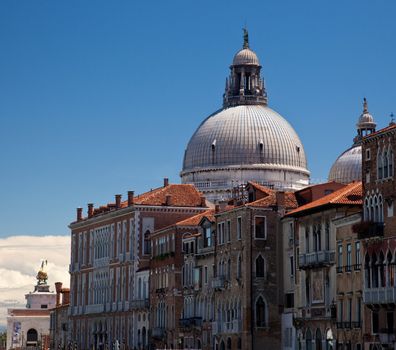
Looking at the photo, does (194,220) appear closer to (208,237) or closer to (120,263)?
(208,237)

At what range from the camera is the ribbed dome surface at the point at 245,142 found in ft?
360

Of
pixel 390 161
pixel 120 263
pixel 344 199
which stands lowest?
pixel 344 199

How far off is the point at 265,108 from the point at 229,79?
216 inches

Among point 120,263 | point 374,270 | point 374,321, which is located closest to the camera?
point 374,270

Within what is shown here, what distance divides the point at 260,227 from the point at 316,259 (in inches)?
312

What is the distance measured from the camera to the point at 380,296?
188 ft

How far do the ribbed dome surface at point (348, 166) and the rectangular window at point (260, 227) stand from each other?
1551 inches

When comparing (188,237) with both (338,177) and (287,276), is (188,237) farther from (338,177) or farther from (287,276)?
(338,177)

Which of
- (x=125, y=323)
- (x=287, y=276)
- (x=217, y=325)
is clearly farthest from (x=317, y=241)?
(x=125, y=323)

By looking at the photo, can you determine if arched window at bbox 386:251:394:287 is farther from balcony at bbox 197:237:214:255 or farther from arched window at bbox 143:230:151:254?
arched window at bbox 143:230:151:254

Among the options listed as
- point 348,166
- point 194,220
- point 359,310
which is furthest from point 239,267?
point 348,166

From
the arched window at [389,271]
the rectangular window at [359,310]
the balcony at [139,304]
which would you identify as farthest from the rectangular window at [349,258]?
the balcony at [139,304]

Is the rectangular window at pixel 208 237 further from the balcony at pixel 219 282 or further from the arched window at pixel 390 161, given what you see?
the arched window at pixel 390 161

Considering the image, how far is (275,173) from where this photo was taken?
109 m
